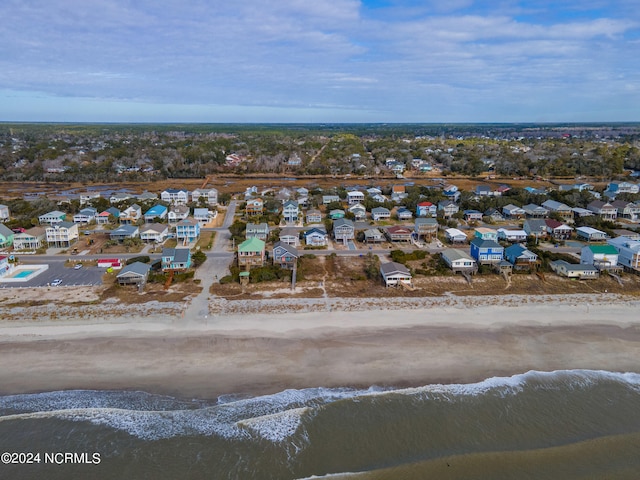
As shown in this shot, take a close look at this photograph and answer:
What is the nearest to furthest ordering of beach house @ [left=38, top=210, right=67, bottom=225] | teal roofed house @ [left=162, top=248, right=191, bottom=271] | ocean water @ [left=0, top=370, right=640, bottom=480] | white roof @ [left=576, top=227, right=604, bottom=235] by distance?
Answer: ocean water @ [left=0, top=370, right=640, bottom=480] < teal roofed house @ [left=162, top=248, right=191, bottom=271] < white roof @ [left=576, top=227, right=604, bottom=235] < beach house @ [left=38, top=210, right=67, bottom=225]

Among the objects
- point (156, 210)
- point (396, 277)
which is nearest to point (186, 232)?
point (156, 210)

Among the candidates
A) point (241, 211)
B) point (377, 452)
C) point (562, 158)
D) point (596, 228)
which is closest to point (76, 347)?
point (377, 452)

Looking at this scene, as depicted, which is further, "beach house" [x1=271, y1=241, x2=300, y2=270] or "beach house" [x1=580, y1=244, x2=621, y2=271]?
"beach house" [x1=271, y1=241, x2=300, y2=270]

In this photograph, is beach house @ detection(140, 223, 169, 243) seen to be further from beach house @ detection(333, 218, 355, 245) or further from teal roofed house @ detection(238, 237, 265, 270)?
beach house @ detection(333, 218, 355, 245)

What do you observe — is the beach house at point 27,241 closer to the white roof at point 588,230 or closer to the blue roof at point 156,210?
the blue roof at point 156,210

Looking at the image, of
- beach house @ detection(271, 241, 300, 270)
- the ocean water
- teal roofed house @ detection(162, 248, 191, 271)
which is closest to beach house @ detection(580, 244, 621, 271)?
the ocean water

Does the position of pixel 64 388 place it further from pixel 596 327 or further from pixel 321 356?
pixel 596 327
